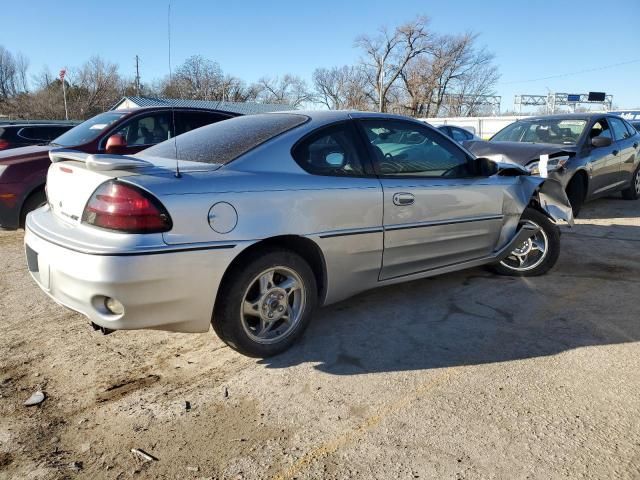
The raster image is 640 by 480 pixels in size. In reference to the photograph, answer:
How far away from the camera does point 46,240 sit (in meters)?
2.82

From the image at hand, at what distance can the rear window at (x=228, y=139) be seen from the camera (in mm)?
3135

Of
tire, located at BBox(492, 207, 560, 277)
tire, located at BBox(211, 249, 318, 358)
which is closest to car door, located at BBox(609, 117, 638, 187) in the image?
tire, located at BBox(492, 207, 560, 277)

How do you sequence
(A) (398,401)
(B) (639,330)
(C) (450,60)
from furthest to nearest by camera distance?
(C) (450,60), (B) (639,330), (A) (398,401)

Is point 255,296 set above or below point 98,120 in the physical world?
below

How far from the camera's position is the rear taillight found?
2525 millimetres

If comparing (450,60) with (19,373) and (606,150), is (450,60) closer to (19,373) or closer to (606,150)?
(606,150)

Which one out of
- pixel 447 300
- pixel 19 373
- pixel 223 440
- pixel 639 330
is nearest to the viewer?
pixel 223 440

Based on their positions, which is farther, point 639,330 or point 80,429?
point 639,330

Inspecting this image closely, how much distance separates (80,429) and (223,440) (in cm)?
72

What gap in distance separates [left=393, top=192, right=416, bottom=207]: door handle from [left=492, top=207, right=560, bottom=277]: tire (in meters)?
1.60

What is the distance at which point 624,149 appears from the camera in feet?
28.7

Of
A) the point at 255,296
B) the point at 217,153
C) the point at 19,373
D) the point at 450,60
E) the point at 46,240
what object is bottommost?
the point at 19,373

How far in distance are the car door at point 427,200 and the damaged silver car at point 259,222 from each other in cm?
1

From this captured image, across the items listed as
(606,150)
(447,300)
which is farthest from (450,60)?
(447,300)
